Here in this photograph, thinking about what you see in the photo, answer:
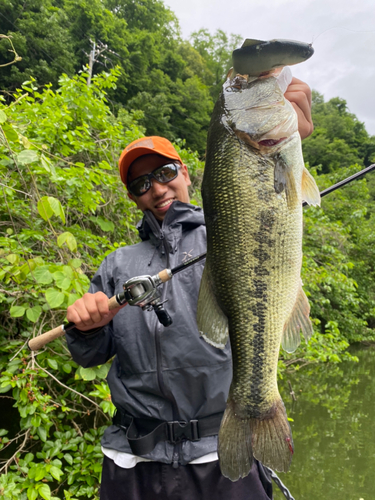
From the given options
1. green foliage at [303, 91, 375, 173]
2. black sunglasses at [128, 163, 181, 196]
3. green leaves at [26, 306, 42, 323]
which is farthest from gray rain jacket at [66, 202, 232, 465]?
green foliage at [303, 91, 375, 173]

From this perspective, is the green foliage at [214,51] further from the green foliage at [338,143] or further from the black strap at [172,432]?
the black strap at [172,432]

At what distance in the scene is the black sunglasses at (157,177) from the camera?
1978 millimetres

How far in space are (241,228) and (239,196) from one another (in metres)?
0.11

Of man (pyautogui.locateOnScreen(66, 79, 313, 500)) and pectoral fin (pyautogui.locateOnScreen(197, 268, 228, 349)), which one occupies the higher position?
pectoral fin (pyautogui.locateOnScreen(197, 268, 228, 349))

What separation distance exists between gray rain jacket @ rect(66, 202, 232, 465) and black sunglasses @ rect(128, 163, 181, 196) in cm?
23

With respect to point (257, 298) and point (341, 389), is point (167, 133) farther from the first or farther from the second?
point (257, 298)

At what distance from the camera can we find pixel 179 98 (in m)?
22.4

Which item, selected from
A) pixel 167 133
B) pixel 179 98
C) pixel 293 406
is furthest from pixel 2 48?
pixel 293 406

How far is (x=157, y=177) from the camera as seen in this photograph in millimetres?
1979

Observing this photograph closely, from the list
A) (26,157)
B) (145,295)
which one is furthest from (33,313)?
(145,295)

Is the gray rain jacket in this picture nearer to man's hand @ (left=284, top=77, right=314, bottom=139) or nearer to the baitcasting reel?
the baitcasting reel

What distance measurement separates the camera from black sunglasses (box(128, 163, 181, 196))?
1.98 metres

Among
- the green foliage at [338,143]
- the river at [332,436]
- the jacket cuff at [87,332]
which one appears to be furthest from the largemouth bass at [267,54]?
the green foliage at [338,143]

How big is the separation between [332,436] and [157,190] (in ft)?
20.1
